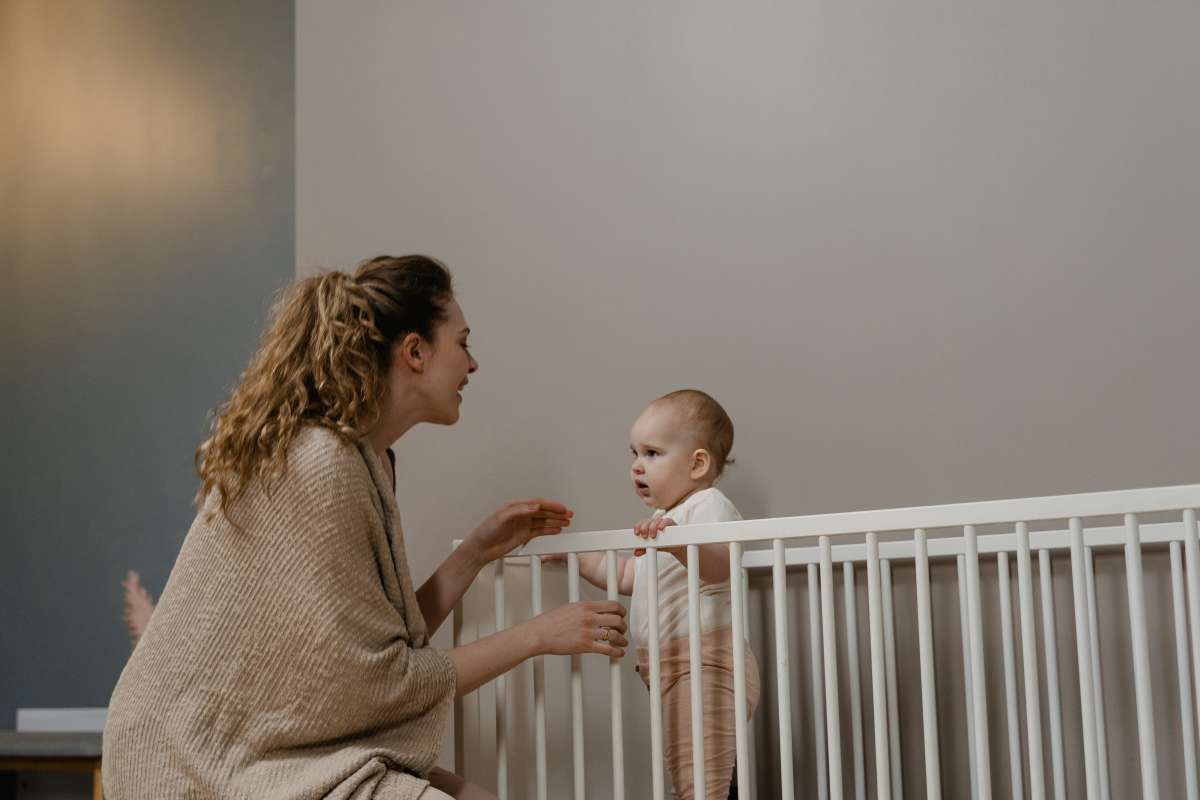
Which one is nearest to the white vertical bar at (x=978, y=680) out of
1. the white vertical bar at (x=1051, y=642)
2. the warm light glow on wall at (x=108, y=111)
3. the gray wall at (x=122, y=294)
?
the white vertical bar at (x=1051, y=642)

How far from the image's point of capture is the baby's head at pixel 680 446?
165cm

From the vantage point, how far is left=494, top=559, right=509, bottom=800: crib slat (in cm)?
144

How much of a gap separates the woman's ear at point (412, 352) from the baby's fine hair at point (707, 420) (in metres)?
0.43

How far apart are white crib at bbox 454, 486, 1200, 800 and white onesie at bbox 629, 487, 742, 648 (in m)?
0.05

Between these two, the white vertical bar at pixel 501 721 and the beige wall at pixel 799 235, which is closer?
the white vertical bar at pixel 501 721

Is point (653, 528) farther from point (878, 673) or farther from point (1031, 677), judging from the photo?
point (1031, 677)

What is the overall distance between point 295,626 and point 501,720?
0.39 meters

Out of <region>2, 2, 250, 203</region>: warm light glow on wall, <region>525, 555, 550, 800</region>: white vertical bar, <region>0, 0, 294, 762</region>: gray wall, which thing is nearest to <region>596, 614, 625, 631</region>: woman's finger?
<region>525, 555, 550, 800</region>: white vertical bar

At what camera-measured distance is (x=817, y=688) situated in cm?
164

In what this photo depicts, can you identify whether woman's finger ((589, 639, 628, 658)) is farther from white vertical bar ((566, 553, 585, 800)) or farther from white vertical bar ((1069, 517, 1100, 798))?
white vertical bar ((1069, 517, 1100, 798))

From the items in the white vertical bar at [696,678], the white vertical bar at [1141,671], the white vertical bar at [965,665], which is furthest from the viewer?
the white vertical bar at [965,665]

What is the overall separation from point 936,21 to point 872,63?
4.0 inches

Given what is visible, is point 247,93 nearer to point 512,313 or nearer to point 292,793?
point 512,313

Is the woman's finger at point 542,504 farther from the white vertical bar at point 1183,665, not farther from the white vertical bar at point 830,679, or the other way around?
the white vertical bar at point 1183,665
